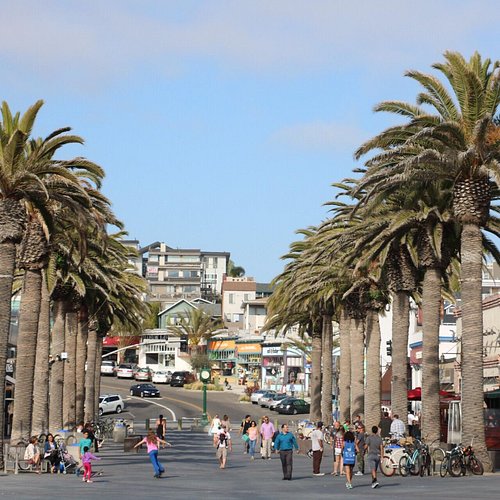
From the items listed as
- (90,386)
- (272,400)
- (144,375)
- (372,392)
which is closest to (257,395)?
(272,400)

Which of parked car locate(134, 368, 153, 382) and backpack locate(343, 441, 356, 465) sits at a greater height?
parked car locate(134, 368, 153, 382)

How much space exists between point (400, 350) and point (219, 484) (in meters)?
14.4

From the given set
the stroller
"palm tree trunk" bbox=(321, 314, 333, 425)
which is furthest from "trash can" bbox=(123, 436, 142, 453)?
"palm tree trunk" bbox=(321, 314, 333, 425)

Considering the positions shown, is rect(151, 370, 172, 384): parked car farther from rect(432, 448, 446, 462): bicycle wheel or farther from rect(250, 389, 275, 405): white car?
rect(432, 448, 446, 462): bicycle wheel

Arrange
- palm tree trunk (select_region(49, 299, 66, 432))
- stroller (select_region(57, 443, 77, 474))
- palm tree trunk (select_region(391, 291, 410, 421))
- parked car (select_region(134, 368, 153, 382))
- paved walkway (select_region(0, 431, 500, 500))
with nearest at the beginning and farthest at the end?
paved walkway (select_region(0, 431, 500, 500)) → stroller (select_region(57, 443, 77, 474)) → palm tree trunk (select_region(391, 291, 410, 421)) → palm tree trunk (select_region(49, 299, 66, 432)) → parked car (select_region(134, 368, 153, 382))

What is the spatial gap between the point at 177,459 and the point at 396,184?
14.7 metres

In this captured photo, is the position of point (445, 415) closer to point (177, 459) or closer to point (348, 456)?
point (177, 459)

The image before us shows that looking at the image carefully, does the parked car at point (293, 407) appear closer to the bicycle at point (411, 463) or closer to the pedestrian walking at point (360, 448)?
the pedestrian walking at point (360, 448)

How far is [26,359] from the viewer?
39.4 meters

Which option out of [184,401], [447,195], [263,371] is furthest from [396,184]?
[263,371]

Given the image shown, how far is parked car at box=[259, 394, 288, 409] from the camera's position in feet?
314

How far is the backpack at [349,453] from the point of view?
103 ft

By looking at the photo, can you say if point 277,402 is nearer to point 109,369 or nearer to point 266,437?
point 109,369

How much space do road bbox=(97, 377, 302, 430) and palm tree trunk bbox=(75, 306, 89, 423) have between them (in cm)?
2133
